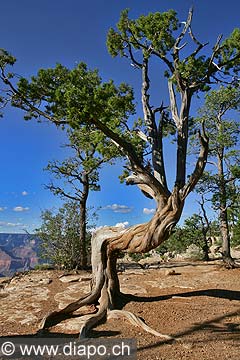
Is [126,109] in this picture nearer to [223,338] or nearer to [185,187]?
[185,187]

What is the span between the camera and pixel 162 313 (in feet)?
23.1

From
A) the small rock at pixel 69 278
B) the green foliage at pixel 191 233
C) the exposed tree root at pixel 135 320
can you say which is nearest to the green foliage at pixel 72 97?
the exposed tree root at pixel 135 320

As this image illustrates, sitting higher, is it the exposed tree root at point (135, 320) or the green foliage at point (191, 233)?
the green foliage at point (191, 233)

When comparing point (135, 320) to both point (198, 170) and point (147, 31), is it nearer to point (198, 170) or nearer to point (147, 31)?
point (198, 170)

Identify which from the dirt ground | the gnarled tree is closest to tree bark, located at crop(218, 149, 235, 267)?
the dirt ground

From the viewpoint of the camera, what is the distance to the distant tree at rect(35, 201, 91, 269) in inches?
612

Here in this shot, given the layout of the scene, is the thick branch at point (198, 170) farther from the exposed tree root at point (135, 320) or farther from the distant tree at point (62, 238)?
the distant tree at point (62, 238)

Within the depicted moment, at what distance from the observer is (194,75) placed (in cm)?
856

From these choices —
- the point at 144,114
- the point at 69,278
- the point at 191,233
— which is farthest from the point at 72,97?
the point at 191,233

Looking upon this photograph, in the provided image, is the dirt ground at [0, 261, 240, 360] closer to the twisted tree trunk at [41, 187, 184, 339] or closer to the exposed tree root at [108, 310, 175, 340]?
the exposed tree root at [108, 310, 175, 340]

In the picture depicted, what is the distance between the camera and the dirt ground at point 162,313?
511 centimetres

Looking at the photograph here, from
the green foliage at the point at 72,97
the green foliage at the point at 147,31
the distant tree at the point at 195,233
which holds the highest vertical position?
the green foliage at the point at 147,31

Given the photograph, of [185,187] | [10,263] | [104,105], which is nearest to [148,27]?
[104,105]

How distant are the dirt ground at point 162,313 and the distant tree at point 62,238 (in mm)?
3343
